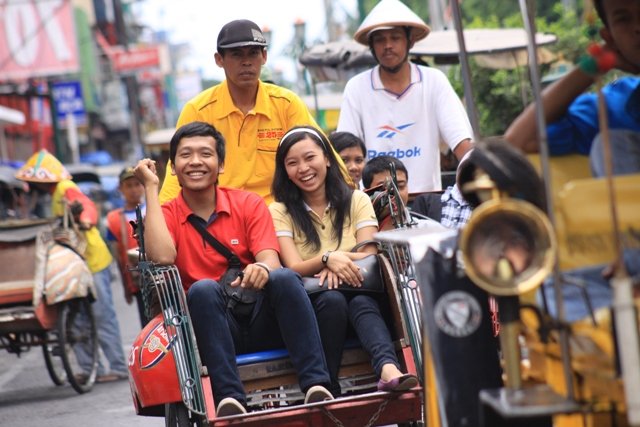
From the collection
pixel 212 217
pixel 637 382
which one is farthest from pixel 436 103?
pixel 637 382

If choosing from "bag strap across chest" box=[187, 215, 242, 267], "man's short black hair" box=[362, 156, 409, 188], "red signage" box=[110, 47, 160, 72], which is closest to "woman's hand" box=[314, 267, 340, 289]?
"bag strap across chest" box=[187, 215, 242, 267]

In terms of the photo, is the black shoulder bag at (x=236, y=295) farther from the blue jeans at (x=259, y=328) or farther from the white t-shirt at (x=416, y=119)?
the white t-shirt at (x=416, y=119)

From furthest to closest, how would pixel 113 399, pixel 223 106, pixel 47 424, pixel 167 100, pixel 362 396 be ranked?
1. pixel 167 100
2. pixel 113 399
3. pixel 47 424
4. pixel 223 106
5. pixel 362 396

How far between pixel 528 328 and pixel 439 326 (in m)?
0.27

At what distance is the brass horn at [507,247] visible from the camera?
11.0 ft

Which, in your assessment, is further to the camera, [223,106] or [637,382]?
[223,106]

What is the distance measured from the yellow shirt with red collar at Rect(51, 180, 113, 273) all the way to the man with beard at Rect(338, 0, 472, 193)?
4.02 metres

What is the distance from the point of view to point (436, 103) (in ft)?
27.5

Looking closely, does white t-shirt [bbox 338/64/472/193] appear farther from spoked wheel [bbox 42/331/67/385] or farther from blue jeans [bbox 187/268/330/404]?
spoked wheel [bbox 42/331/67/385]

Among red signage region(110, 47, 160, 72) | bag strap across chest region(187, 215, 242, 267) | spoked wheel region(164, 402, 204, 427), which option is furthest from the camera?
red signage region(110, 47, 160, 72)

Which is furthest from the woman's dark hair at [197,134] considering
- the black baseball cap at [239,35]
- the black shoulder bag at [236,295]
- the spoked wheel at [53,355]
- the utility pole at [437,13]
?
the utility pole at [437,13]

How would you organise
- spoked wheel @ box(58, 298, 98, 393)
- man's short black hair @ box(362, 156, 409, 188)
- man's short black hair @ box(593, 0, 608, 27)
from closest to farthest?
man's short black hair @ box(593, 0, 608, 27) < man's short black hair @ box(362, 156, 409, 188) < spoked wheel @ box(58, 298, 98, 393)

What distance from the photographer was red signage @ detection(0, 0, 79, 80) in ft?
103

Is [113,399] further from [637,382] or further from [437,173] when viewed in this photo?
[637,382]
